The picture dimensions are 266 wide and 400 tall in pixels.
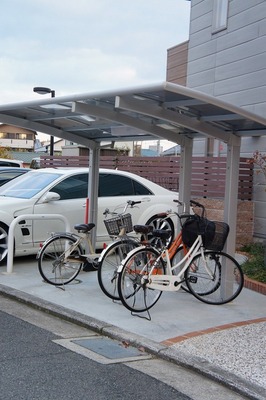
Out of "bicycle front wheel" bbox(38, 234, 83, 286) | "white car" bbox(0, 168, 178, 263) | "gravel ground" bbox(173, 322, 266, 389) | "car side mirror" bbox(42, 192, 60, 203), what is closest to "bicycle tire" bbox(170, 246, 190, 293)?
"gravel ground" bbox(173, 322, 266, 389)

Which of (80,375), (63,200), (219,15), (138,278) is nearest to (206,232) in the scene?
(138,278)

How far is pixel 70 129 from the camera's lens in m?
8.29

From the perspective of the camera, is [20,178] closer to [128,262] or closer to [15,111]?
[15,111]

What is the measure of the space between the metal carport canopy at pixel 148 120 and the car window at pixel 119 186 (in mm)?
1188

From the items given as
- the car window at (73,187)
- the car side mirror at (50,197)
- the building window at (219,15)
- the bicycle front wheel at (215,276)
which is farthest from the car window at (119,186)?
the building window at (219,15)

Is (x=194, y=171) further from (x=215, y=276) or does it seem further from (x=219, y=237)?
(x=219, y=237)

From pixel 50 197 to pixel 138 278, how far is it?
10.5ft

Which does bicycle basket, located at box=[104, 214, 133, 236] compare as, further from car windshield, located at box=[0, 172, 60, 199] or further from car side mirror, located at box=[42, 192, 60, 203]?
car windshield, located at box=[0, 172, 60, 199]

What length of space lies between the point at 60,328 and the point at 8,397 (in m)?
1.81

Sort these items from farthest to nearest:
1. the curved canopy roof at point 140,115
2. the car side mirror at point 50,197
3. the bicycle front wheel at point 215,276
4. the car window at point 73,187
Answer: the car window at point 73,187
the car side mirror at point 50,197
the bicycle front wheel at point 215,276
the curved canopy roof at point 140,115

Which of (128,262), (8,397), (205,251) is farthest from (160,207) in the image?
(8,397)

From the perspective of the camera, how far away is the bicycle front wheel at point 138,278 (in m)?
5.91

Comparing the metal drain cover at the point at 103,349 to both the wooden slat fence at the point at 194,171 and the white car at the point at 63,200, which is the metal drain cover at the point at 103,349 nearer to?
the white car at the point at 63,200

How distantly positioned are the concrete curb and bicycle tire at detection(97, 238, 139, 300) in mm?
679
